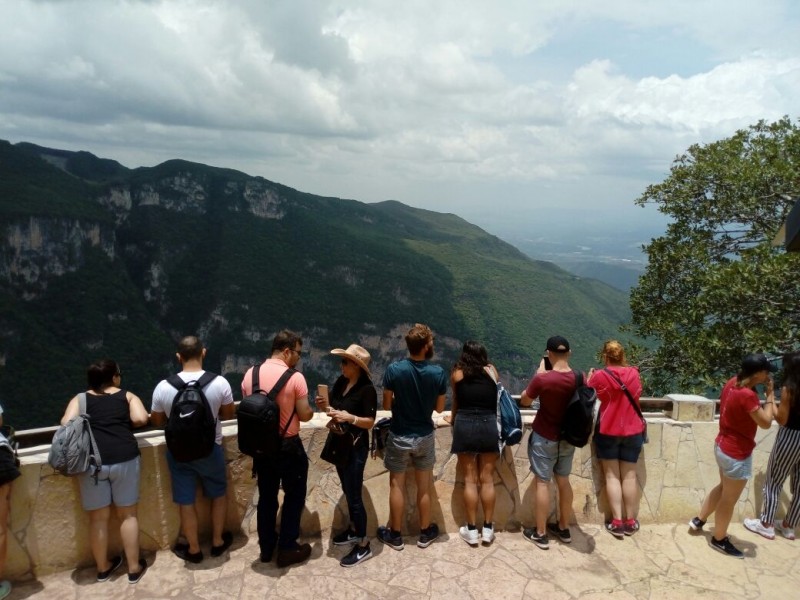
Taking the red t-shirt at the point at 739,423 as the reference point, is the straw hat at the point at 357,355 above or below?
above

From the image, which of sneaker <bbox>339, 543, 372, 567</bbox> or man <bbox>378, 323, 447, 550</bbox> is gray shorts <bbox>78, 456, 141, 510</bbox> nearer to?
sneaker <bbox>339, 543, 372, 567</bbox>

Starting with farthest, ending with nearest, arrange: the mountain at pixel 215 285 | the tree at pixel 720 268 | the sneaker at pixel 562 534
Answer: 1. the mountain at pixel 215 285
2. the tree at pixel 720 268
3. the sneaker at pixel 562 534

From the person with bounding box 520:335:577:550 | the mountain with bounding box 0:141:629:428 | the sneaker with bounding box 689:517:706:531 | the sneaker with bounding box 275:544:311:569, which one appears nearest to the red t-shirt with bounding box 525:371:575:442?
the person with bounding box 520:335:577:550

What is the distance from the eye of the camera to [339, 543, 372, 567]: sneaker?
12.4 feet

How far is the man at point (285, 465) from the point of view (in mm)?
3588

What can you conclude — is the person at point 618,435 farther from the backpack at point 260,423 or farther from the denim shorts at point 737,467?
the backpack at point 260,423

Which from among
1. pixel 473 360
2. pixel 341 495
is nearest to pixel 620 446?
pixel 473 360

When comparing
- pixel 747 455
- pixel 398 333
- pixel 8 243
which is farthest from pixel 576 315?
pixel 747 455

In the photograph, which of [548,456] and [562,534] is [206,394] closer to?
[548,456]

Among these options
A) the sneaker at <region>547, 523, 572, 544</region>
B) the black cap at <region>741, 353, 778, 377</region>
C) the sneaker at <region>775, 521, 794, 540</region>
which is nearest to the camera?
the black cap at <region>741, 353, 778, 377</region>

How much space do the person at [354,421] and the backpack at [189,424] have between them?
30.0 inches

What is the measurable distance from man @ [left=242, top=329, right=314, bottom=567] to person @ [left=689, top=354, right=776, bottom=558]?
330cm

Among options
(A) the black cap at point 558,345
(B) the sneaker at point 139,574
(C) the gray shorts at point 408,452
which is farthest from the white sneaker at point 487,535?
(B) the sneaker at point 139,574

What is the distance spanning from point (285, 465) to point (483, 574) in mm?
1638
